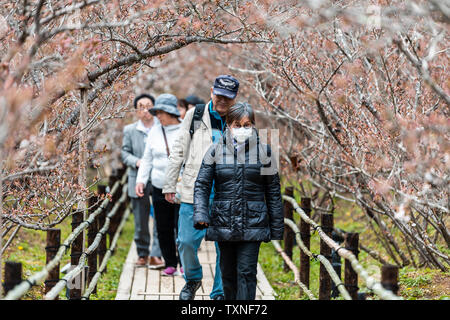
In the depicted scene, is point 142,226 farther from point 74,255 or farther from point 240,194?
point 240,194

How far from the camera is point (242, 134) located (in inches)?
213

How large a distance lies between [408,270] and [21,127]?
494 cm

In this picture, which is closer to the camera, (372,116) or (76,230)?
(76,230)

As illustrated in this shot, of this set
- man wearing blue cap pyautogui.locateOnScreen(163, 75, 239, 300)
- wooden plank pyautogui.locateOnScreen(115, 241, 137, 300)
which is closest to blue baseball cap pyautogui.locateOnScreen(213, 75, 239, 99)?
man wearing blue cap pyautogui.locateOnScreen(163, 75, 239, 300)

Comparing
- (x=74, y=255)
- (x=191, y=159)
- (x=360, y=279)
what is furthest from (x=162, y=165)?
(x=360, y=279)

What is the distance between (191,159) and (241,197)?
1.00 meters

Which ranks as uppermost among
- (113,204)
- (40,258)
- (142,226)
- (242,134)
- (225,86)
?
(225,86)

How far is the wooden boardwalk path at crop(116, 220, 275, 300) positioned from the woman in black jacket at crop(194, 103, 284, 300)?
1941 mm

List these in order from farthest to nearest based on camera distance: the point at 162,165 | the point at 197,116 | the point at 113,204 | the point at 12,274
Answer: the point at 113,204 < the point at 162,165 < the point at 197,116 < the point at 12,274

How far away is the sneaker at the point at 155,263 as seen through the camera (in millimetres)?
8602

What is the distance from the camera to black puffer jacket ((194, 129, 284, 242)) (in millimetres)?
5336
